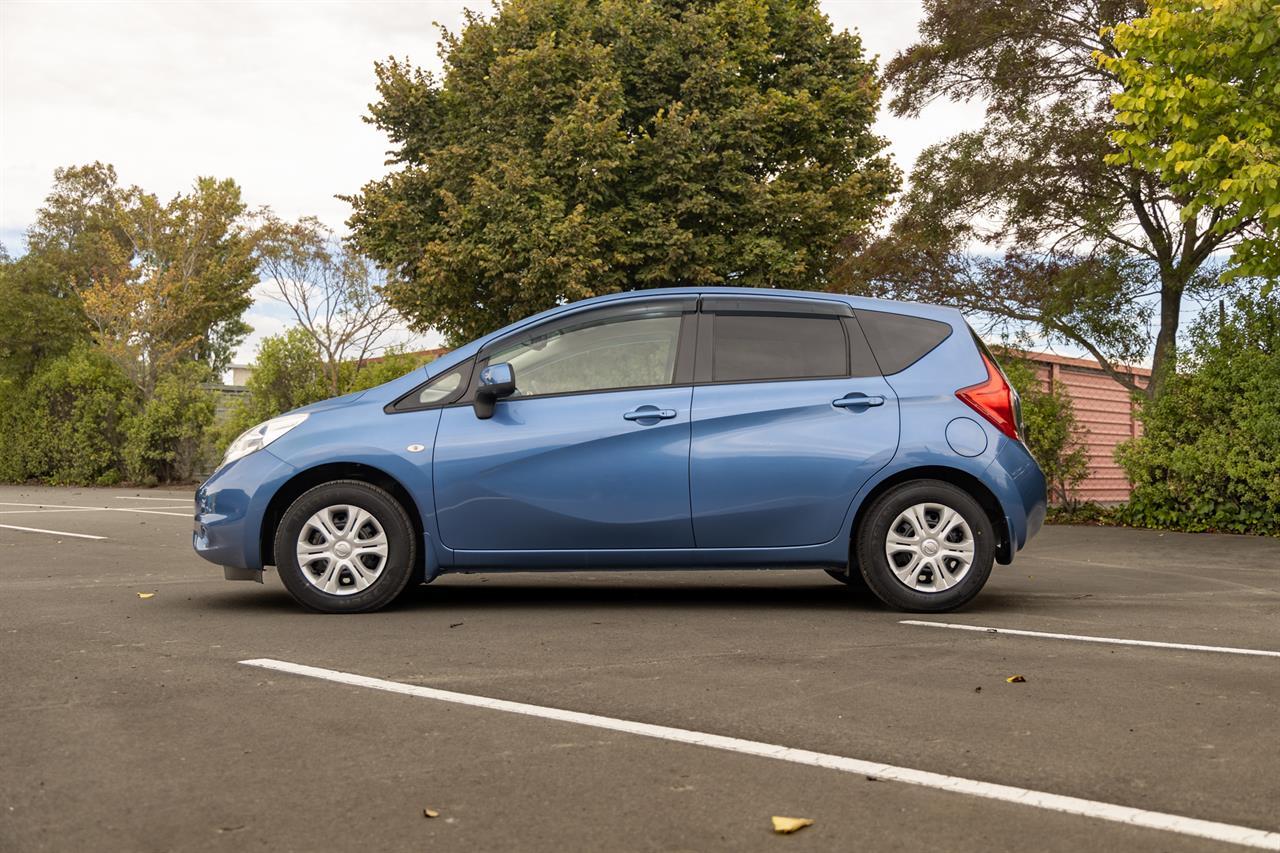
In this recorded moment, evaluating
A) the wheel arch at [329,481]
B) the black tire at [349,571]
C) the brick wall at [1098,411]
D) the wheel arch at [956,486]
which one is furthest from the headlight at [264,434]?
the brick wall at [1098,411]

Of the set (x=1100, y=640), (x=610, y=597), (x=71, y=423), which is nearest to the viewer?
(x=1100, y=640)

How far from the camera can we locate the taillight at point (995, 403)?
7.12 meters

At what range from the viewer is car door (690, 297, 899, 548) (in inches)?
276

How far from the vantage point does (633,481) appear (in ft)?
22.9

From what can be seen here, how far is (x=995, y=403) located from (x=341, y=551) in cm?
369

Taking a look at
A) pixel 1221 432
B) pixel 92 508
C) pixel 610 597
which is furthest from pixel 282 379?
pixel 610 597

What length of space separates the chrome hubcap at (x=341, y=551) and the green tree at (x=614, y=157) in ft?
47.3

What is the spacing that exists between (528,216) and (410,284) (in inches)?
140

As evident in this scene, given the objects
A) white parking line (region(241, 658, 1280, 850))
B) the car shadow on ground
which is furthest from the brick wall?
white parking line (region(241, 658, 1280, 850))

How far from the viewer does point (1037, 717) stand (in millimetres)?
4441

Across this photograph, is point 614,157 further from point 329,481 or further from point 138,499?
point 329,481

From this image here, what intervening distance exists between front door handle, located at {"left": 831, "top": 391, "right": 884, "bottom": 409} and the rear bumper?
0.71 metres

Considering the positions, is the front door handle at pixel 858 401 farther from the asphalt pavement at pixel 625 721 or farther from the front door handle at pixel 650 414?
the asphalt pavement at pixel 625 721

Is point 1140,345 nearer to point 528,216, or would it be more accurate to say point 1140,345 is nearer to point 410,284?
point 528,216
